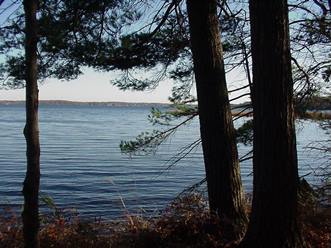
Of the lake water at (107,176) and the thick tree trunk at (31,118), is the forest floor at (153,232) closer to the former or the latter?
the thick tree trunk at (31,118)

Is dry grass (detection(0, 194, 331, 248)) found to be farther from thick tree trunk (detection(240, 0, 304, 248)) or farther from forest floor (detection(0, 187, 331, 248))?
thick tree trunk (detection(240, 0, 304, 248))

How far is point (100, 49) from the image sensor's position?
8102 millimetres

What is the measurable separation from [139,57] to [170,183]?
10524 millimetres

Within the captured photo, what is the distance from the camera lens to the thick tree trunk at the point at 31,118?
233 inches

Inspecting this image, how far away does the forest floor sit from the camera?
7.00 m

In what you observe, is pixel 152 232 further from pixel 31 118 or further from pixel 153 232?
pixel 31 118

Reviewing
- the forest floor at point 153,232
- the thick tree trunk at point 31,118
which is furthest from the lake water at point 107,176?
the thick tree trunk at point 31,118

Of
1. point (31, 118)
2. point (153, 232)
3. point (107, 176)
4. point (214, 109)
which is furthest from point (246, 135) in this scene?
point (107, 176)

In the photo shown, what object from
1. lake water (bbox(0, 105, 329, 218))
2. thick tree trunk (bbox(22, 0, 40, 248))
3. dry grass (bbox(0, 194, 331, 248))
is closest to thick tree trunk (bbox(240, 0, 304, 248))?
dry grass (bbox(0, 194, 331, 248))

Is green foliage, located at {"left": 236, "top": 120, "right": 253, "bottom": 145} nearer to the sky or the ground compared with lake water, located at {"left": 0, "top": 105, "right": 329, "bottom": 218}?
nearer to the sky

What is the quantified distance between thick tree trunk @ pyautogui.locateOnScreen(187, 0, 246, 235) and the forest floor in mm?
446

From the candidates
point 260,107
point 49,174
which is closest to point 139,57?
point 260,107

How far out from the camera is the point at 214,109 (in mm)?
7605

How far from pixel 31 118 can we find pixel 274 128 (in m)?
2.77
